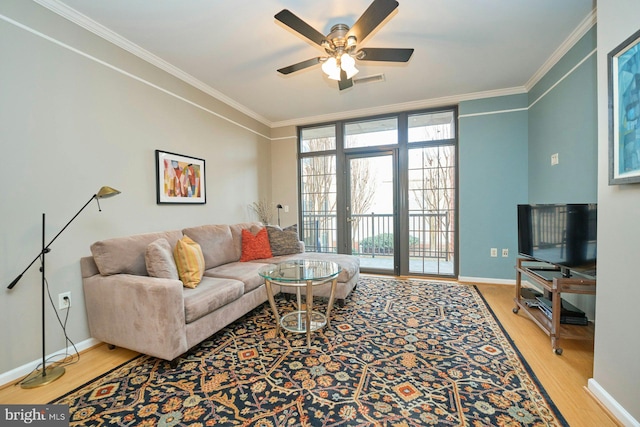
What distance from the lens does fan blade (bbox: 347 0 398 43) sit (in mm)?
1533

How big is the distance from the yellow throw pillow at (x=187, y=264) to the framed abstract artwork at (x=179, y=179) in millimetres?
772

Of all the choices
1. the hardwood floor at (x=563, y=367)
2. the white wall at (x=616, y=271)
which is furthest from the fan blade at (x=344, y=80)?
the hardwood floor at (x=563, y=367)

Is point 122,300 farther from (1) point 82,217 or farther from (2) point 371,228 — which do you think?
(2) point 371,228

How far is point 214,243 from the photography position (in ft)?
9.79

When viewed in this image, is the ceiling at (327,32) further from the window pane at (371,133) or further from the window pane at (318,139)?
the window pane at (318,139)

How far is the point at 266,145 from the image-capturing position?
4.68 metres

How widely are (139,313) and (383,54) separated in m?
2.76

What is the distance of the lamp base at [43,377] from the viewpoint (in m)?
1.65

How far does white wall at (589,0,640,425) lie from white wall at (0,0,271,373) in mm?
3594

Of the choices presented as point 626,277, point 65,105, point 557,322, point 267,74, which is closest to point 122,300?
point 65,105

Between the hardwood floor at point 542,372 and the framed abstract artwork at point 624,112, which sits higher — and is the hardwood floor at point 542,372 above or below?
below

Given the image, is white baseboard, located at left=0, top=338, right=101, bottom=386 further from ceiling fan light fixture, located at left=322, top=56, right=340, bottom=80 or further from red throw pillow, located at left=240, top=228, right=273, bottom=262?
ceiling fan light fixture, located at left=322, top=56, right=340, bottom=80

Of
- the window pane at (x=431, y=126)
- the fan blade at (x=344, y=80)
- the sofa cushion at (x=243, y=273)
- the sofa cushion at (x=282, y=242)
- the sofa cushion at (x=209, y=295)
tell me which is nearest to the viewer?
the sofa cushion at (x=209, y=295)

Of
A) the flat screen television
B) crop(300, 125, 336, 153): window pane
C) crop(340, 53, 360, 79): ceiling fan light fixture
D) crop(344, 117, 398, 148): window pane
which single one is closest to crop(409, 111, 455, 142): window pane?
crop(344, 117, 398, 148): window pane
